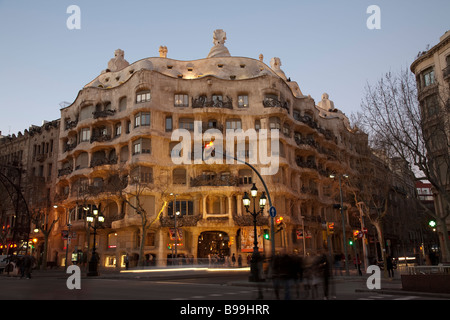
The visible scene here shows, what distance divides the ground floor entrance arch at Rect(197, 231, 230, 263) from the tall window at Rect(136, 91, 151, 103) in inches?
675

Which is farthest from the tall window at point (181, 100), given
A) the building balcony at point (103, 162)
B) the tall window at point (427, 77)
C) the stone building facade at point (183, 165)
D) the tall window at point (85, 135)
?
the tall window at point (427, 77)

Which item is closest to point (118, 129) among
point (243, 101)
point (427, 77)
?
point (243, 101)

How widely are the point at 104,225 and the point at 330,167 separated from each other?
3367 centimetres

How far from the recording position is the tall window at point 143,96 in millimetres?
48344

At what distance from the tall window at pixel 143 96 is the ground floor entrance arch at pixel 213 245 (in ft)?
56.3

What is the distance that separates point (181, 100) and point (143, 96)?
4.49m

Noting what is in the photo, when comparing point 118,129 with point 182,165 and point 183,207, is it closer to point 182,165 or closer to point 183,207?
point 182,165

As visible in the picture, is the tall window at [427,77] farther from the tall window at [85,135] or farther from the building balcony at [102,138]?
the tall window at [85,135]

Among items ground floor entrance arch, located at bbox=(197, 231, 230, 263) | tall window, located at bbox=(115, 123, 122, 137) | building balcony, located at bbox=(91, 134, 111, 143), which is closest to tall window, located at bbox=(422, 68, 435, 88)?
ground floor entrance arch, located at bbox=(197, 231, 230, 263)

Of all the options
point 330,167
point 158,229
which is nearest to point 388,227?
point 330,167

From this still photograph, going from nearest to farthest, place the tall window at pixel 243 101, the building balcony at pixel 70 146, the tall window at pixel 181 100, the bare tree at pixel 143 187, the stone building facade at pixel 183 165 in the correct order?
the bare tree at pixel 143 187
the stone building facade at pixel 183 165
the tall window at pixel 181 100
the tall window at pixel 243 101
the building balcony at pixel 70 146

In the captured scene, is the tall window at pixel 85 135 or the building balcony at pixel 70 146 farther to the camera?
the building balcony at pixel 70 146

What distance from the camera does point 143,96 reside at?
4859 cm

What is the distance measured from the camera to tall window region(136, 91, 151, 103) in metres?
48.3
